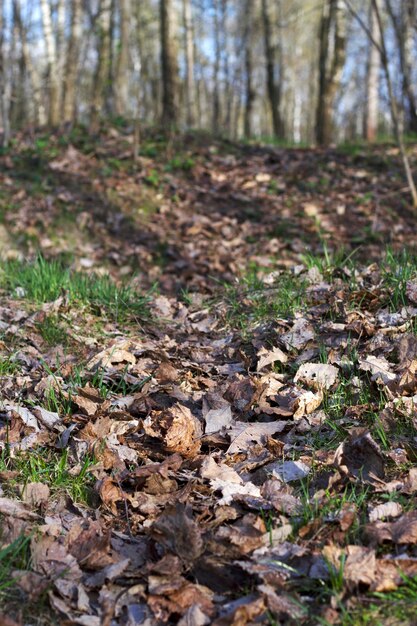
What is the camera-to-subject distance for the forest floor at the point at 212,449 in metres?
1.98

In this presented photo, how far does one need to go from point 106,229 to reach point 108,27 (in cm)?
838

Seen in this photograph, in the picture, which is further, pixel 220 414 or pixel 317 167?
pixel 317 167

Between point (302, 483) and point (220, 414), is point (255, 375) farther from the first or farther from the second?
point (302, 483)

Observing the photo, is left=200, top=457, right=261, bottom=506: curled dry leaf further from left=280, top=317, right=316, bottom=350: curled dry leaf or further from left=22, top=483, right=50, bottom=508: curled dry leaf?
left=280, top=317, right=316, bottom=350: curled dry leaf

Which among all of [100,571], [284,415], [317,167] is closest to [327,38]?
[317,167]

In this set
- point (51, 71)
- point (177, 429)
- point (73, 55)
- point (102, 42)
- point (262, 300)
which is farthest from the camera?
point (102, 42)

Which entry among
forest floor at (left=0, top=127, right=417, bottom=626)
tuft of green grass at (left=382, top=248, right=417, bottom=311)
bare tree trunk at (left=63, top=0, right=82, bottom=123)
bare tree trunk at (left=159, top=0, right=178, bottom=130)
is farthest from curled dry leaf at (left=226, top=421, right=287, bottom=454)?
bare tree trunk at (left=63, top=0, right=82, bottom=123)

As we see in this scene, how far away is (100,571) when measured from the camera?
211 centimetres

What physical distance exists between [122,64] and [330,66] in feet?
15.7

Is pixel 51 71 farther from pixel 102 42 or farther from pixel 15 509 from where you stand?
pixel 15 509

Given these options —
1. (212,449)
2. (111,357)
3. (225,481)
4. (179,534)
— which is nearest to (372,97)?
(111,357)

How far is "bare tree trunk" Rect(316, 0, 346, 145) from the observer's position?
13219mm

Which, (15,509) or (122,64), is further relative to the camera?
(122,64)

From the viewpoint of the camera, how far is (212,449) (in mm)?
2918
